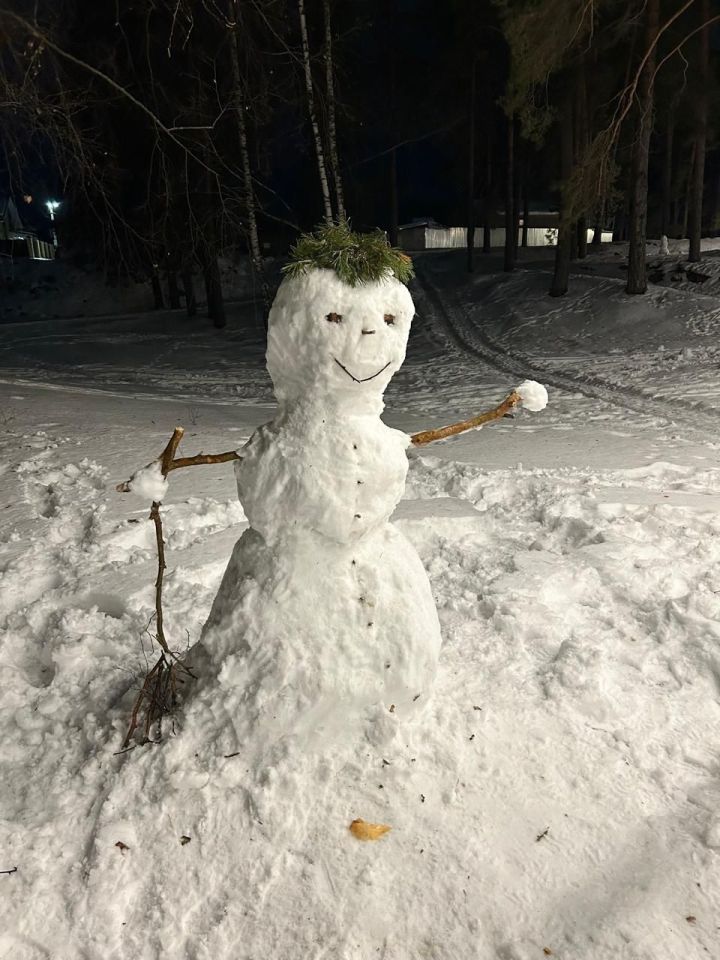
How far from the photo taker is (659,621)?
3.21m

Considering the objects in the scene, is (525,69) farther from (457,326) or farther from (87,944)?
(87,944)

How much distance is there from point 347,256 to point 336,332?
0.27 m

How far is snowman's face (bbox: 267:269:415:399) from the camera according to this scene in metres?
2.11

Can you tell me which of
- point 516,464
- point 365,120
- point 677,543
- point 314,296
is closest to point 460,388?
point 516,464

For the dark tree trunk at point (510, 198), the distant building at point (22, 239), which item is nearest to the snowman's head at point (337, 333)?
the dark tree trunk at point (510, 198)

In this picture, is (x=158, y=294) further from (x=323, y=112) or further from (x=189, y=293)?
(x=323, y=112)

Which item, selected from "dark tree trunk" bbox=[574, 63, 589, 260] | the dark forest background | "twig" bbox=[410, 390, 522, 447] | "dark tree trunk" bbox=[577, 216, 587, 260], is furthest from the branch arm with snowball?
"dark tree trunk" bbox=[577, 216, 587, 260]

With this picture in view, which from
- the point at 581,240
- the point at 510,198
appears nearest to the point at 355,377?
the point at 510,198

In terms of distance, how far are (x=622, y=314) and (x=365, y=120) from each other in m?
12.1

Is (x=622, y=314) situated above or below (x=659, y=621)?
above

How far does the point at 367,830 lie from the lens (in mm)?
2123

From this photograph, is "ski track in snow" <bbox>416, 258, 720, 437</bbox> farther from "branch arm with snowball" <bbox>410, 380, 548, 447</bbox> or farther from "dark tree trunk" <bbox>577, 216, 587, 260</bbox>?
"dark tree trunk" <bbox>577, 216, 587, 260</bbox>

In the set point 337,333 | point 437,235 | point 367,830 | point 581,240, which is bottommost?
point 367,830

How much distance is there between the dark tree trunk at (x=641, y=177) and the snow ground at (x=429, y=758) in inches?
411
